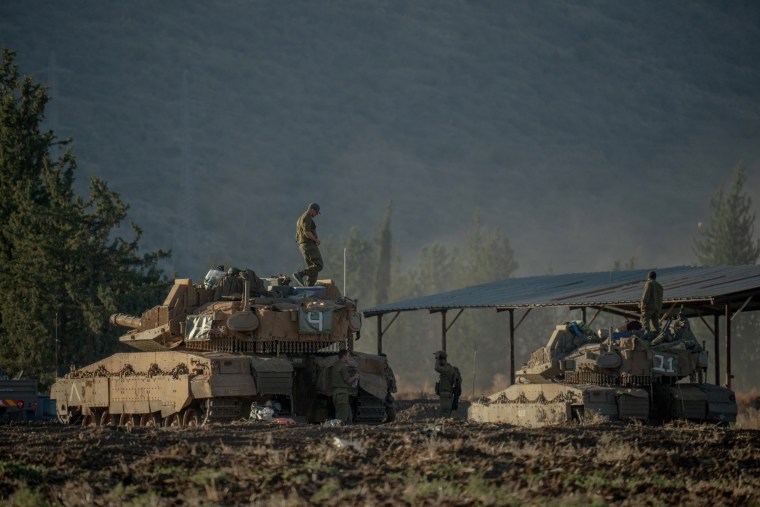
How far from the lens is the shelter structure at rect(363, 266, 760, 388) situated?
106 feet

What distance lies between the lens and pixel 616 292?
119ft

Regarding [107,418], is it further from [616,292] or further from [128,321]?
[616,292]

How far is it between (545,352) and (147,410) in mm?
8547

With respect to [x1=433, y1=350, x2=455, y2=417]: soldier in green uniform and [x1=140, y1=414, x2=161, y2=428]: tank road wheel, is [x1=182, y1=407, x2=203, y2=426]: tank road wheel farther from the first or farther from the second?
[x1=433, y1=350, x2=455, y2=417]: soldier in green uniform

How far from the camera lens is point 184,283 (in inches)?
1085

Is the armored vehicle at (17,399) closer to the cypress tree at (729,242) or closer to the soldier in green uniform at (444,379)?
the soldier in green uniform at (444,379)

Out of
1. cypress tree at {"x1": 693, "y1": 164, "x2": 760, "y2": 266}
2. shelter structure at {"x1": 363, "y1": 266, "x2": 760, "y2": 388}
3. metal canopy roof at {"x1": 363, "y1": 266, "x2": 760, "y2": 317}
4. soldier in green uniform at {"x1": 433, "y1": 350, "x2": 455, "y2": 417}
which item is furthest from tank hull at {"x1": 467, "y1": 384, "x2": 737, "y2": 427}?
cypress tree at {"x1": 693, "y1": 164, "x2": 760, "y2": 266}

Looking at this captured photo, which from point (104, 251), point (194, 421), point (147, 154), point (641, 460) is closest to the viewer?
point (641, 460)

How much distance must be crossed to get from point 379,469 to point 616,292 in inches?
861

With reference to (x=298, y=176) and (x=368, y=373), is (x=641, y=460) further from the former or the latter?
(x=298, y=176)

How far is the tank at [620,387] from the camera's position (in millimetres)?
26250

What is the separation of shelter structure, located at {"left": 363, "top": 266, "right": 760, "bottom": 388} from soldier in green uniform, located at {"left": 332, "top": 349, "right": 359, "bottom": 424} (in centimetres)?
939

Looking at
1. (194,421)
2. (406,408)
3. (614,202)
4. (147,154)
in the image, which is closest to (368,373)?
(194,421)

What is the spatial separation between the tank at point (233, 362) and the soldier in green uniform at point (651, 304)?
19.3 feet
